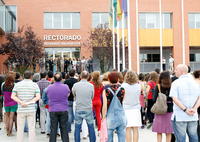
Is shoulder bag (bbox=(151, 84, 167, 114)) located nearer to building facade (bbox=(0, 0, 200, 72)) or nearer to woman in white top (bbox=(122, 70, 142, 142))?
woman in white top (bbox=(122, 70, 142, 142))

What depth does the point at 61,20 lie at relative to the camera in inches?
1102

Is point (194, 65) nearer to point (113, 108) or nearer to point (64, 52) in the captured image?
point (64, 52)

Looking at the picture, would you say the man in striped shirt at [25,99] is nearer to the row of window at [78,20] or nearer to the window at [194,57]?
the row of window at [78,20]

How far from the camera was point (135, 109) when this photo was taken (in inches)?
225

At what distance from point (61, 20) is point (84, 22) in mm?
2854

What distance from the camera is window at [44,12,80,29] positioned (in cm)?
2784

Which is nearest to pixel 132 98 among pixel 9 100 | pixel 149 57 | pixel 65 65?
pixel 9 100

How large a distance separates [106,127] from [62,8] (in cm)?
2491

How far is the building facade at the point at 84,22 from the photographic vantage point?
89.2 feet

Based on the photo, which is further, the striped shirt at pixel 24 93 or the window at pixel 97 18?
the window at pixel 97 18

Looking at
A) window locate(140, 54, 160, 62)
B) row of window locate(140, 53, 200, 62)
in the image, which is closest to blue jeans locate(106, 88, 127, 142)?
window locate(140, 54, 160, 62)

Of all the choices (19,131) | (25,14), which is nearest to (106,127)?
(19,131)

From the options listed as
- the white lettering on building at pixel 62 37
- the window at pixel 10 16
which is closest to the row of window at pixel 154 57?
the white lettering on building at pixel 62 37

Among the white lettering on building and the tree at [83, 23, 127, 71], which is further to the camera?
the white lettering on building
